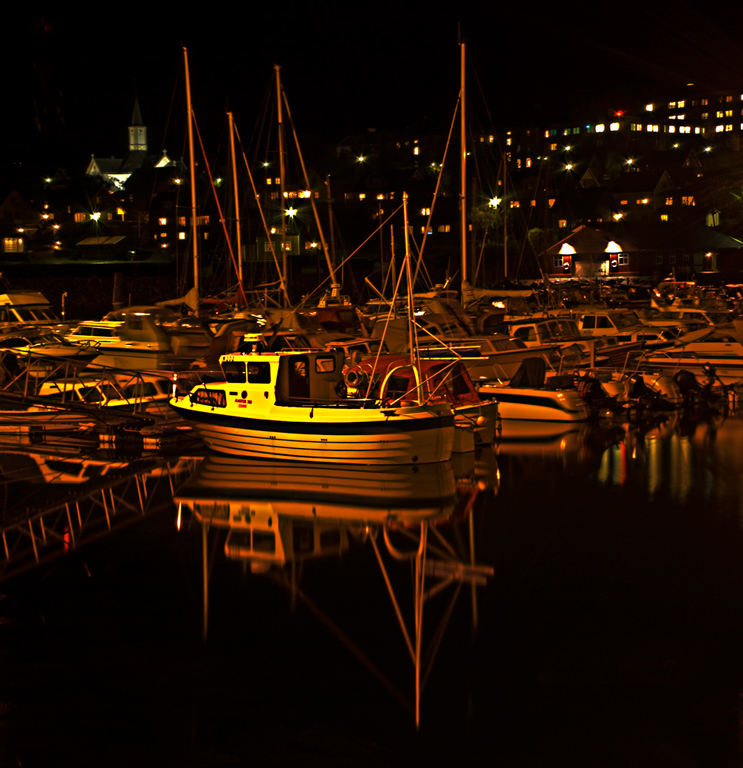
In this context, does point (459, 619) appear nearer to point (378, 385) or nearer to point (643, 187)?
point (378, 385)

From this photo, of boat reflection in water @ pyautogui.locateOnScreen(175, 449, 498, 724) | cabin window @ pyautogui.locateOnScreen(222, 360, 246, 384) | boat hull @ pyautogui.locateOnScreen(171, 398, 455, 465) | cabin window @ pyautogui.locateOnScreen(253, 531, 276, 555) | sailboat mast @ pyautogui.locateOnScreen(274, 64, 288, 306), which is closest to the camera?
boat reflection in water @ pyautogui.locateOnScreen(175, 449, 498, 724)

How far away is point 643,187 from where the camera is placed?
11444cm

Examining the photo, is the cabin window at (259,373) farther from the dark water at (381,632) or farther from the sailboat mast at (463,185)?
the sailboat mast at (463,185)

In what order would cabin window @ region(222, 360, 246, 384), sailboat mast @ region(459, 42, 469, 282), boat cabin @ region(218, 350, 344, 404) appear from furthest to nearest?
sailboat mast @ region(459, 42, 469, 282), cabin window @ region(222, 360, 246, 384), boat cabin @ region(218, 350, 344, 404)

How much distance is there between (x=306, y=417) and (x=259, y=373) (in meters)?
1.61

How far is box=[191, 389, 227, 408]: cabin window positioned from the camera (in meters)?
19.7

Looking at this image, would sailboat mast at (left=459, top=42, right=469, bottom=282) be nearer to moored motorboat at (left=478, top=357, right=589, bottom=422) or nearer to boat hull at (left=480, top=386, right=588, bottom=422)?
moored motorboat at (left=478, top=357, right=589, bottom=422)

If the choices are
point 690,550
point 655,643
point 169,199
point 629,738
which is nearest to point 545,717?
point 629,738

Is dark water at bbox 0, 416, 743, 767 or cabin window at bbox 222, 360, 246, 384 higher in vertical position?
cabin window at bbox 222, 360, 246, 384

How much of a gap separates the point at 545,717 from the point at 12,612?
6.31 m

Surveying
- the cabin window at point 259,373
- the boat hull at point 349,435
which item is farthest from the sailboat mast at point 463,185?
the boat hull at point 349,435

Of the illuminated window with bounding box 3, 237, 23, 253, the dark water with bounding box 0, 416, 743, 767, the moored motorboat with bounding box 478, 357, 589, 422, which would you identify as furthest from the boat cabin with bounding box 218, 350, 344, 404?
the illuminated window with bounding box 3, 237, 23, 253

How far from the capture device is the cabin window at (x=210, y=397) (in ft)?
64.5

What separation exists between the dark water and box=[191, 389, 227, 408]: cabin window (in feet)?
9.26
